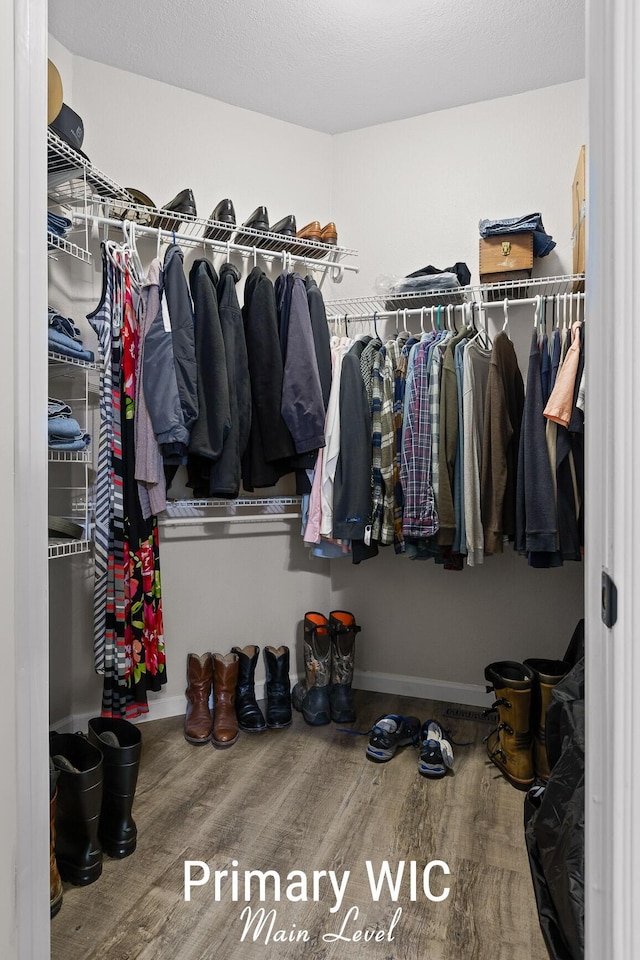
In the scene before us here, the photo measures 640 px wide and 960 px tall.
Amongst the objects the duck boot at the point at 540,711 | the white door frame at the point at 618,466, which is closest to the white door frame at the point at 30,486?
the white door frame at the point at 618,466

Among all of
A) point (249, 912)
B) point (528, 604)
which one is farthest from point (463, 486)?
point (249, 912)

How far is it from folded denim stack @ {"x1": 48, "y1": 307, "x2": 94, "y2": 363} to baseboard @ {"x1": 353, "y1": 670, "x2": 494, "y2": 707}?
76.5 inches

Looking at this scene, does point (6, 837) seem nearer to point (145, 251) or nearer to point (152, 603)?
point (152, 603)

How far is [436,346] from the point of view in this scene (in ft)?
8.04

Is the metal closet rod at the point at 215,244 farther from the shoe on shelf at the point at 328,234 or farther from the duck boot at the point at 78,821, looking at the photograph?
the duck boot at the point at 78,821

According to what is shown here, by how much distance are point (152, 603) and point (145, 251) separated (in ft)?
4.77

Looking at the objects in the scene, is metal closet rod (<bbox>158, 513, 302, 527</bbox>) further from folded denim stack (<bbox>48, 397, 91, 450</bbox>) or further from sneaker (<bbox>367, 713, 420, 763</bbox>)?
sneaker (<bbox>367, 713, 420, 763</bbox>)

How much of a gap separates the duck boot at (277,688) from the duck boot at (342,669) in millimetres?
195

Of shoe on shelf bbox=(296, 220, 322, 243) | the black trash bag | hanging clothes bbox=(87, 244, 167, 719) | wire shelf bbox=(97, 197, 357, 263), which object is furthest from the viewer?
shoe on shelf bbox=(296, 220, 322, 243)

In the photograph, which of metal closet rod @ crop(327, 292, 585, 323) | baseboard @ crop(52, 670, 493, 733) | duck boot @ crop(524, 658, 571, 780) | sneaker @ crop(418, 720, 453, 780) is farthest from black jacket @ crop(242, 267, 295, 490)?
duck boot @ crop(524, 658, 571, 780)

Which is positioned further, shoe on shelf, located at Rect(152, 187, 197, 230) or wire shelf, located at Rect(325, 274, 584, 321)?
wire shelf, located at Rect(325, 274, 584, 321)

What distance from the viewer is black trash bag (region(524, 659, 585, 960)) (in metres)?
1.02

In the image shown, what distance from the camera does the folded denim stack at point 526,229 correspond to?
2.45 metres

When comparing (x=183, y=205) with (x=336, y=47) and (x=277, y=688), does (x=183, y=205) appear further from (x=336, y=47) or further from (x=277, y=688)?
(x=277, y=688)
